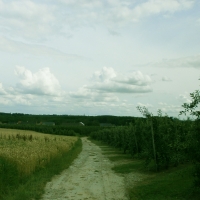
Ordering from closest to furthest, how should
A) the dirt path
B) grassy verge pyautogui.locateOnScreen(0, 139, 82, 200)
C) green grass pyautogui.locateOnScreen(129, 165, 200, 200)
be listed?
green grass pyautogui.locateOnScreen(129, 165, 200, 200) < grassy verge pyautogui.locateOnScreen(0, 139, 82, 200) < the dirt path

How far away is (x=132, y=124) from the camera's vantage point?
3034 cm

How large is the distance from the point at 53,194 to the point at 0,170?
9.29 feet

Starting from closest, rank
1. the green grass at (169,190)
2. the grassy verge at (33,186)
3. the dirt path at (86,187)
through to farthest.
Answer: the green grass at (169,190) < the grassy verge at (33,186) < the dirt path at (86,187)

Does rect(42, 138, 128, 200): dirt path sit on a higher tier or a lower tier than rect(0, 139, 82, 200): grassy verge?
lower

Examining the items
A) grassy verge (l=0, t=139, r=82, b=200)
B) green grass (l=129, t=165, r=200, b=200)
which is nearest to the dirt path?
grassy verge (l=0, t=139, r=82, b=200)

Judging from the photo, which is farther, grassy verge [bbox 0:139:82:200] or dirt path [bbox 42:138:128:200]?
dirt path [bbox 42:138:128:200]

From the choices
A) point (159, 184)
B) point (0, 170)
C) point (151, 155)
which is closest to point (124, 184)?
point (159, 184)

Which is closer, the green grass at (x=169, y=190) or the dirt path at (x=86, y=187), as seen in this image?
the green grass at (x=169, y=190)

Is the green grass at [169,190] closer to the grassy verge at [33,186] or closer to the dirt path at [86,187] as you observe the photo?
the dirt path at [86,187]

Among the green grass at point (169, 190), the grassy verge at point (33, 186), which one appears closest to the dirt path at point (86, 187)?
the grassy verge at point (33, 186)

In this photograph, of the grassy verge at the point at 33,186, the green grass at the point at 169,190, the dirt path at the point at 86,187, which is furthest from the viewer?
the dirt path at the point at 86,187

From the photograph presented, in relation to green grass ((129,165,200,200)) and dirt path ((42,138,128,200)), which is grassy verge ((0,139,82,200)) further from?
green grass ((129,165,200,200))

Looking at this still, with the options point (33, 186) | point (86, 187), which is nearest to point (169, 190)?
point (86, 187)

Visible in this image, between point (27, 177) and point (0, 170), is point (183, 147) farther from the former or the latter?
point (27, 177)
